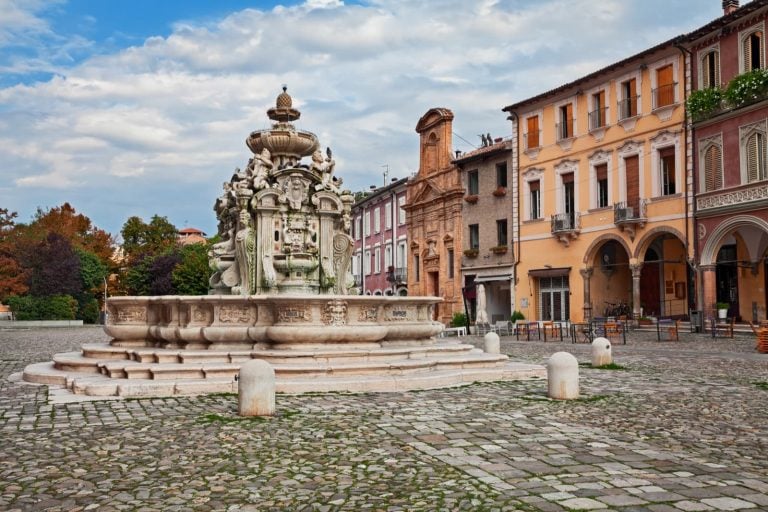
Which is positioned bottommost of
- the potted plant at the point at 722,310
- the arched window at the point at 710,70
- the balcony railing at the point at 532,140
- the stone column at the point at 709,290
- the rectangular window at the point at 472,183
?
the potted plant at the point at 722,310

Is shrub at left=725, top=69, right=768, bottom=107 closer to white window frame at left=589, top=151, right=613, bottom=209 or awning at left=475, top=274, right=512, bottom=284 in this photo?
white window frame at left=589, top=151, right=613, bottom=209

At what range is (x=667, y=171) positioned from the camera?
31312 mm

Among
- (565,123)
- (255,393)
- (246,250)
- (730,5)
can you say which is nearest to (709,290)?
(565,123)

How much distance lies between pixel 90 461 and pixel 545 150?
33217 mm

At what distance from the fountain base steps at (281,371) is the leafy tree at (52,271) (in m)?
47.2

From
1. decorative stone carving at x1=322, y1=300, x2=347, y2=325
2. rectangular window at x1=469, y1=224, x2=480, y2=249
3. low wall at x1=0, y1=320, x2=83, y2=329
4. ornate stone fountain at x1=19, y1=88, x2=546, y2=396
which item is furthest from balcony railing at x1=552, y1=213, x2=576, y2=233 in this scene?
low wall at x1=0, y1=320, x2=83, y2=329

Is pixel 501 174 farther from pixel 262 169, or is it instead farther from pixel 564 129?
pixel 262 169

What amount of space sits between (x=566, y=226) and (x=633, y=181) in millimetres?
4052

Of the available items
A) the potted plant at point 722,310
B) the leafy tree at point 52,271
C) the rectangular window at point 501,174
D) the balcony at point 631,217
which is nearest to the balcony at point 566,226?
the balcony at point 631,217

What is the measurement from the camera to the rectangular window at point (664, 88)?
30.7 m

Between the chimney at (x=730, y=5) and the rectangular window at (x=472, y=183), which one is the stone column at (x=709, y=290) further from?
the rectangular window at (x=472, y=183)

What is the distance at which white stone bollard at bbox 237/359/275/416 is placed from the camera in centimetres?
897

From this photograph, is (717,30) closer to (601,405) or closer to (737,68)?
(737,68)

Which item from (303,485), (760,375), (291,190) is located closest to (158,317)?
(291,190)
